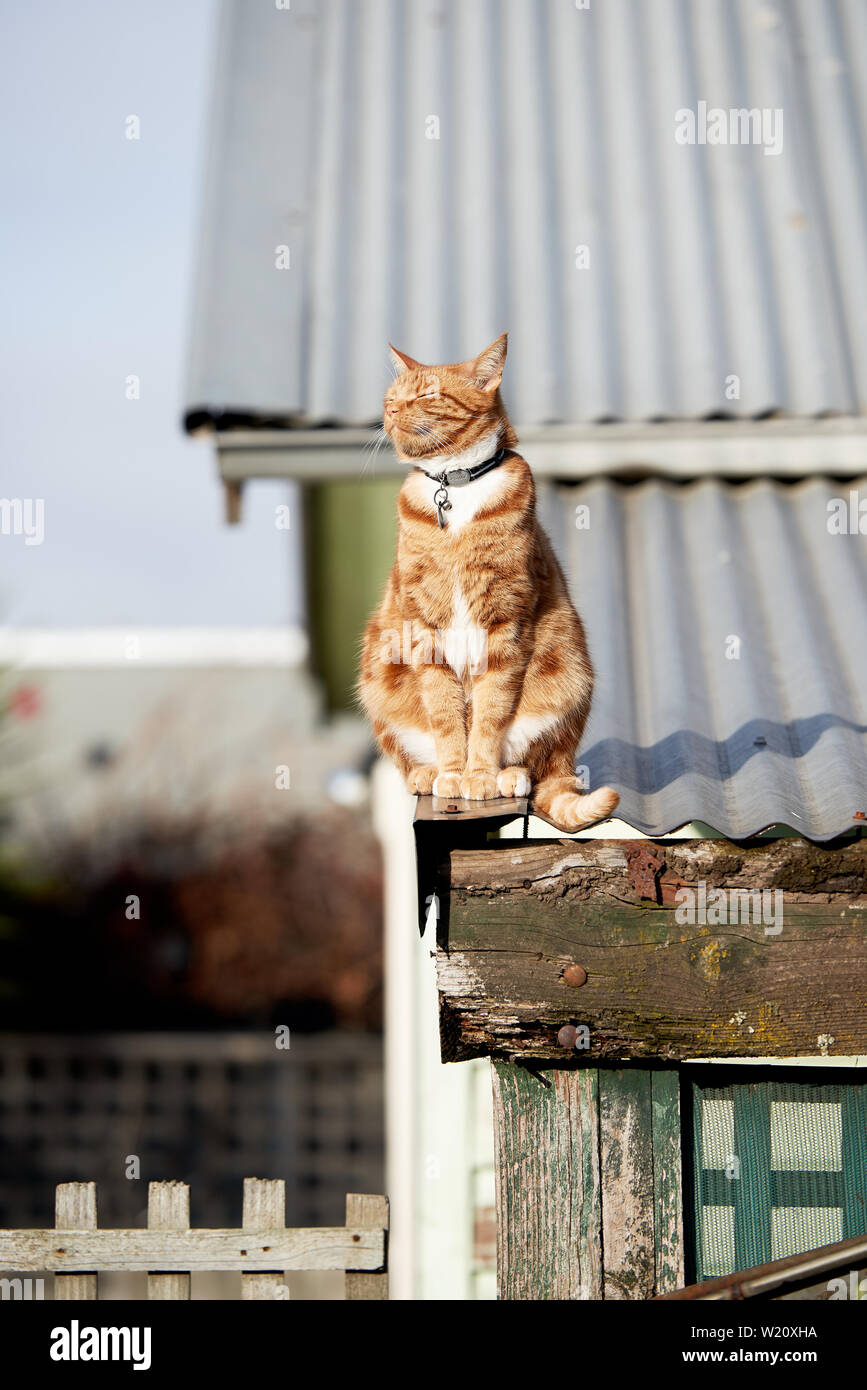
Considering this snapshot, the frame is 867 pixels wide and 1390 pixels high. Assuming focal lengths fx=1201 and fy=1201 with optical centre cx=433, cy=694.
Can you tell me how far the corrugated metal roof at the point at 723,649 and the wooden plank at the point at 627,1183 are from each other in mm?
702

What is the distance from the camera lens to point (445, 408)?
106 inches

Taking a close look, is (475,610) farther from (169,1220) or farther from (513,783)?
(169,1220)

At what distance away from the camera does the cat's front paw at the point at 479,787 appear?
8.71 ft

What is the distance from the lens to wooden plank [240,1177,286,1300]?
3553mm

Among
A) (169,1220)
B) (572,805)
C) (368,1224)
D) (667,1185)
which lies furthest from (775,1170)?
(169,1220)

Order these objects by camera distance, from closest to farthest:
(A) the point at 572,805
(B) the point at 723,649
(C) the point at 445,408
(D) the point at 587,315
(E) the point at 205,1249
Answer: (A) the point at 572,805
(C) the point at 445,408
(E) the point at 205,1249
(B) the point at 723,649
(D) the point at 587,315

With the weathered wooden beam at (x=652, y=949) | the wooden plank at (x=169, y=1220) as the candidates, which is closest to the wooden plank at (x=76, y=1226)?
the wooden plank at (x=169, y=1220)

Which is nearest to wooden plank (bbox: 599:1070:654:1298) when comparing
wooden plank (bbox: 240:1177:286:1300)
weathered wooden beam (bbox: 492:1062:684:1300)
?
weathered wooden beam (bbox: 492:1062:684:1300)

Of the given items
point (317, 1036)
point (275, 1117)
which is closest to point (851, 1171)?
point (275, 1117)

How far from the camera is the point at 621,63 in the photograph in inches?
233

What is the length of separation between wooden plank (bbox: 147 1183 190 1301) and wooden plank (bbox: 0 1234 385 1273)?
3 cm

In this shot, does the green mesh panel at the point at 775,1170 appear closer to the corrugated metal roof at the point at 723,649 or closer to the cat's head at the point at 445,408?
the corrugated metal roof at the point at 723,649

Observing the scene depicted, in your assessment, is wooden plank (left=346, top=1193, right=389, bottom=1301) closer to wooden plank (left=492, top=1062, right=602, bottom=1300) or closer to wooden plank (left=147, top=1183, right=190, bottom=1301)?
wooden plank (left=147, top=1183, right=190, bottom=1301)

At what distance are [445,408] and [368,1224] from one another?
2.38 meters
